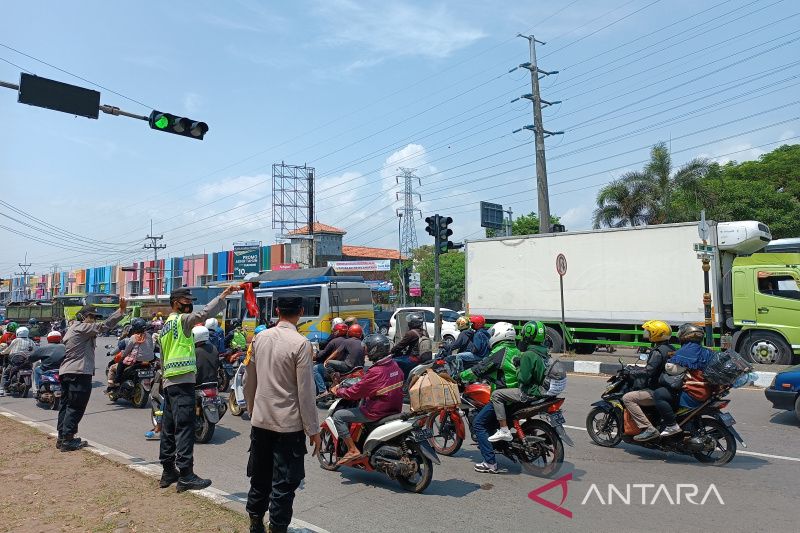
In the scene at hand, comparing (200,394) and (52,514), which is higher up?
(200,394)

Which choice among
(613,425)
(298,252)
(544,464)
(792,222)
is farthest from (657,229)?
(298,252)

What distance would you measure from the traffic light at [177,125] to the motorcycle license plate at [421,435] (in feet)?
22.7

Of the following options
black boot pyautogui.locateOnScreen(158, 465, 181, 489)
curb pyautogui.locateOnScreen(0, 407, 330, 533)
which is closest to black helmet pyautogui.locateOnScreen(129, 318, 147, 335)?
curb pyautogui.locateOnScreen(0, 407, 330, 533)

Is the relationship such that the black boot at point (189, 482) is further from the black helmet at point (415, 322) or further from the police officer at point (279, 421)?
the black helmet at point (415, 322)

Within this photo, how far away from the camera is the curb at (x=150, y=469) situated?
4601 mm

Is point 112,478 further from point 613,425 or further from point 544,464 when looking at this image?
point 613,425

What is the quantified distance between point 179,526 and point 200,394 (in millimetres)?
3279

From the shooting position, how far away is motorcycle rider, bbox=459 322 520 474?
6266mm

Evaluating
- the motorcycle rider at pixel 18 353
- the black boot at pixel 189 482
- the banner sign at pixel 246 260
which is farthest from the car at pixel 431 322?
the banner sign at pixel 246 260

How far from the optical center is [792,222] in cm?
2998

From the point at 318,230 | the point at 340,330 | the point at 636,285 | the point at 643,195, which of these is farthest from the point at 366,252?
the point at 340,330

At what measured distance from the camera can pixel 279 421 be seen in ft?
13.4

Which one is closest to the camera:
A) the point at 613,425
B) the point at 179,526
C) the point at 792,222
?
the point at 179,526

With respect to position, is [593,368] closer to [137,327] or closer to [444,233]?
[444,233]
